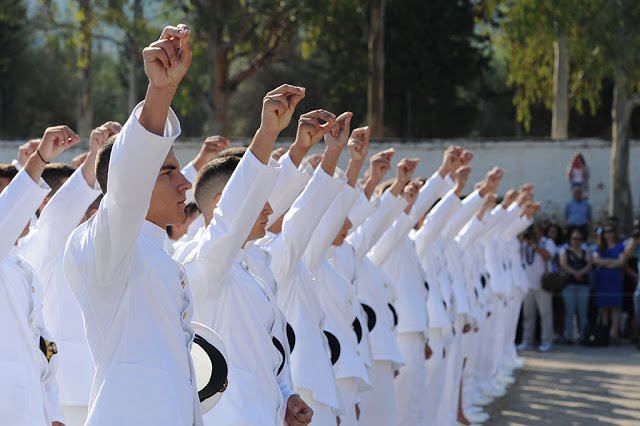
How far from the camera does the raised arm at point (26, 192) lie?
4.16 meters

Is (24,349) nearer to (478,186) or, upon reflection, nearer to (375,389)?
(375,389)

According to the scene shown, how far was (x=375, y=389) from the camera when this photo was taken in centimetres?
674

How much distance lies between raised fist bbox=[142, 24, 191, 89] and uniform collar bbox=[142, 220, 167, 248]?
0.68 m

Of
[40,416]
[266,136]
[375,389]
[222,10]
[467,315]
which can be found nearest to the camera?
[266,136]

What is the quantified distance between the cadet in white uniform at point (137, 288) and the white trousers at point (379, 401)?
11.9ft

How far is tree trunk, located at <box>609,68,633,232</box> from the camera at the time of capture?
18703 mm

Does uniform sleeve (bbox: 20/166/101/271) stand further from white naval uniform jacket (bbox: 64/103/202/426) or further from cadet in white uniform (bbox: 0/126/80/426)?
white naval uniform jacket (bbox: 64/103/202/426)

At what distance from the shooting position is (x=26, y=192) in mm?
4215

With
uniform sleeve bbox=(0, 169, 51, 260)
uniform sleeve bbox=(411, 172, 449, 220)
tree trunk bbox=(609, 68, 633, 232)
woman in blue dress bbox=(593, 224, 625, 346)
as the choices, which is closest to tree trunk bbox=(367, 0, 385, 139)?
tree trunk bbox=(609, 68, 633, 232)

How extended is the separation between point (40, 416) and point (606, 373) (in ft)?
32.4

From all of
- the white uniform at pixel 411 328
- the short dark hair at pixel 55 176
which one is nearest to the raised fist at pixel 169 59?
the short dark hair at pixel 55 176

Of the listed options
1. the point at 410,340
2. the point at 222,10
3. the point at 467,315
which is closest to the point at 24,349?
the point at 410,340

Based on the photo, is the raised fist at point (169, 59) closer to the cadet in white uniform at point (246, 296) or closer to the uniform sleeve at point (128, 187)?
the uniform sleeve at point (128, 187)

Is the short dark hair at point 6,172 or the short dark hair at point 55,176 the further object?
the short dark hair at point 55,176
